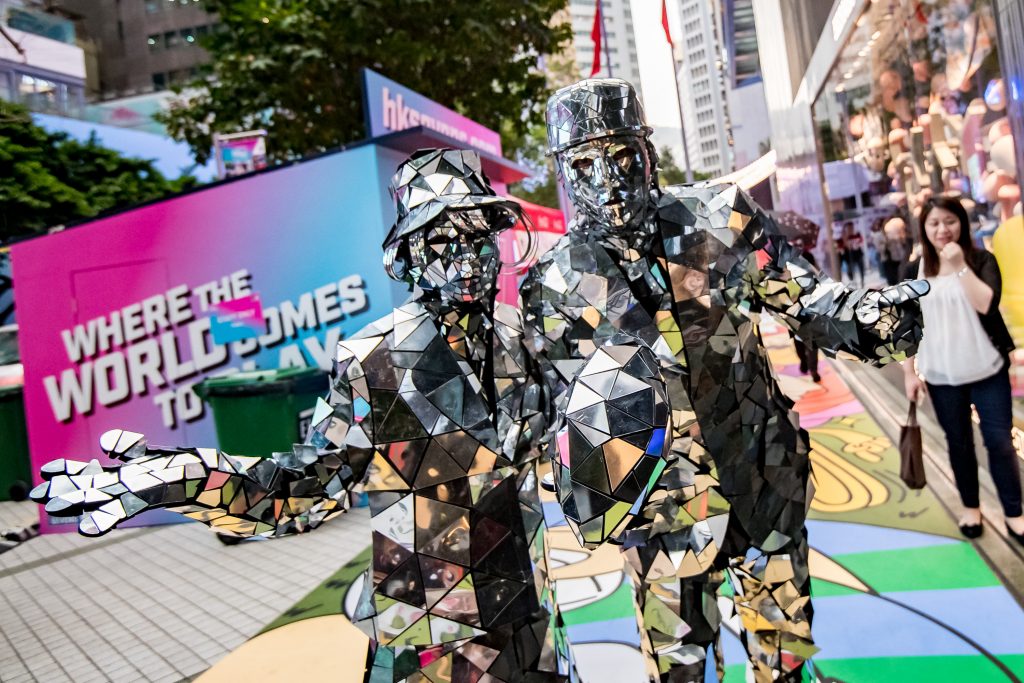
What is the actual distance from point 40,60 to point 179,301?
2.28 metres

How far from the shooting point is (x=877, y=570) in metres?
2.98

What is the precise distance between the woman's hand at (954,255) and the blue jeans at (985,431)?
489 millimetres

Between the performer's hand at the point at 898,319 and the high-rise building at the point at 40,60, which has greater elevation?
the high-rise building at the point at 40,60

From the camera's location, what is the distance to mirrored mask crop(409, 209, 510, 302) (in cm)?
139

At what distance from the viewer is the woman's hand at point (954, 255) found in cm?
286

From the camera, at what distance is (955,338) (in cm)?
295

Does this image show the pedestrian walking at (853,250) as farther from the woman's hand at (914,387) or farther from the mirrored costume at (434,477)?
the mirrored costume at (434,477)

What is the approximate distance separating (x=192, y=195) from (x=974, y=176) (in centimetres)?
546

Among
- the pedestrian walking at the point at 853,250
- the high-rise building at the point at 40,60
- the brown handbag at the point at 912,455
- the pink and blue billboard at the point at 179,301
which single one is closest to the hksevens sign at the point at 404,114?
the pink and blue billboard at the point at 179,301

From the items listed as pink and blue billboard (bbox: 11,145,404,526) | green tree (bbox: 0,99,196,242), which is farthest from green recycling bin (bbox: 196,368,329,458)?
green tree (bbox: 0,99,196,242)

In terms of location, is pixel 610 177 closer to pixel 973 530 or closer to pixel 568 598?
pixel 568 598

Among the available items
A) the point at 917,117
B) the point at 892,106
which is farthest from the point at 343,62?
the point at 917,117

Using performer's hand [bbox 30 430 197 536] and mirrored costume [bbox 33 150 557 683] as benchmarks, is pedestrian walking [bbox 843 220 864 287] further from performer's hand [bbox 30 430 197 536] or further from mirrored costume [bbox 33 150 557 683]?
performer's hand [bbox 30 430 197 536]

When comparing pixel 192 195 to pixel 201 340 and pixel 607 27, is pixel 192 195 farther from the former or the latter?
pixel 607 27
